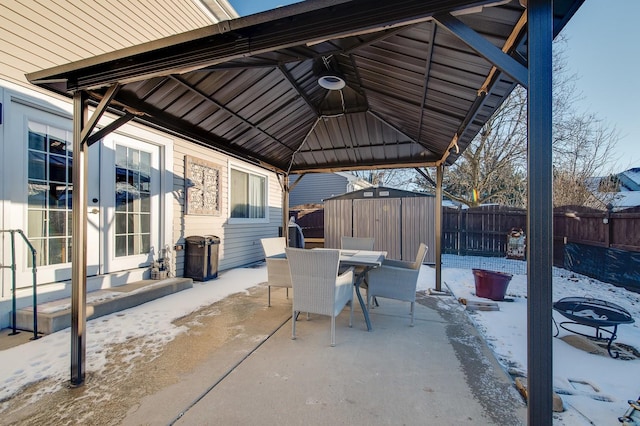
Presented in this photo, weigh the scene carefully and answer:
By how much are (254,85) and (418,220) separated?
19.2 ft

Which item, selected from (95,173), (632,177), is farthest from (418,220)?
(632,177)

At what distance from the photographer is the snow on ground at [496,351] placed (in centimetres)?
196

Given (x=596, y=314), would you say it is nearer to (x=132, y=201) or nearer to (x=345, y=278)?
(x=345, y=278)

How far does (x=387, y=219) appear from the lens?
8133 millimetres

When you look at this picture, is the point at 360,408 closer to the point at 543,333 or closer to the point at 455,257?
the point at 543,333

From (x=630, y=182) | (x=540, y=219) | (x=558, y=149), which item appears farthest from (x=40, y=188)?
(x=630, y=182)

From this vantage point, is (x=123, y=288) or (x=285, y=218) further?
(x=285, y=218)

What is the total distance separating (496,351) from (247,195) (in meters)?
5.97

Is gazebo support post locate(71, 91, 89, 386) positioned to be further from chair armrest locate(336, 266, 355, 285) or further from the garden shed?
the garden shed

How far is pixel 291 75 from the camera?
3.56 metres

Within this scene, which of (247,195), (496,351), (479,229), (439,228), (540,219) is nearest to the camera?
(540,219)

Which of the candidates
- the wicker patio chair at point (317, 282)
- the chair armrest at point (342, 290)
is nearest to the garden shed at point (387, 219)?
the chair armrest at point (342, 290)

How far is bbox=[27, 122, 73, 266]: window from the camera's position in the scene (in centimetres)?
326

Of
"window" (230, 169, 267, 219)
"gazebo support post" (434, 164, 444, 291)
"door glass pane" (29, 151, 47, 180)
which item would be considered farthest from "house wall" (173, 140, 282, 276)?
"gazebo support post" (434, 164, 444, 291)
